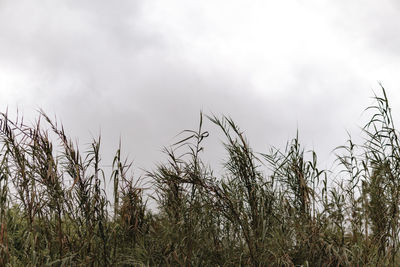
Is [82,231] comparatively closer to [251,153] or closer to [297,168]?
[251,153]

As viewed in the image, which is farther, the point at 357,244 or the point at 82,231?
the point at 357,244

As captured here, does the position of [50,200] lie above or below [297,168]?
below

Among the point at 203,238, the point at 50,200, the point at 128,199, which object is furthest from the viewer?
the point at 128,199

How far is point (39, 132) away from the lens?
15.0 ft

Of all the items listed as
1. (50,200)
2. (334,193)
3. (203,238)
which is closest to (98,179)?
(50,200)

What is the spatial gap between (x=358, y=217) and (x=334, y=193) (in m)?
0.36

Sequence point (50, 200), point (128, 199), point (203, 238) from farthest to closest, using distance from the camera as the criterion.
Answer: point (128, 199) → point (203, 238) → point (50, 200)

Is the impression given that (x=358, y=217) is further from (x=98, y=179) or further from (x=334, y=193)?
(x=98, y=179)

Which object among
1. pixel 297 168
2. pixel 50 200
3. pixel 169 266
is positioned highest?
pixel 297 168

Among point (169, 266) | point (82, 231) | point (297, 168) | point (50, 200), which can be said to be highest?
point (297, 168)

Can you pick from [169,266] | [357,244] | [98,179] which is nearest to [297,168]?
[357,244]

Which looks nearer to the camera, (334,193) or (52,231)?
(52,231)

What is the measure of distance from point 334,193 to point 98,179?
257cm

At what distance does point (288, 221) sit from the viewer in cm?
484
